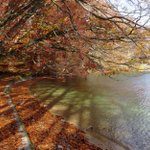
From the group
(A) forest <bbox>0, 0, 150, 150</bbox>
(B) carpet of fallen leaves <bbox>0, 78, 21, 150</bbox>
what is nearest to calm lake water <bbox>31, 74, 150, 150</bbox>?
(A) forest <bbox>0, 0, 150, 150</bbox>

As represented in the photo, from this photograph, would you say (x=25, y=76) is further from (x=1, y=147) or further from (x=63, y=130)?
(x=1, y=147)

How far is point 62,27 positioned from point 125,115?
→ 7.49 m

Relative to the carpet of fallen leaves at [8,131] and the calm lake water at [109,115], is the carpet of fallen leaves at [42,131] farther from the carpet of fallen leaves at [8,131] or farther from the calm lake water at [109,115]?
the calm lake water at [109,115]

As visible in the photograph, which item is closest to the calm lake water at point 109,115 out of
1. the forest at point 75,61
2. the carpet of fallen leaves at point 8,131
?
the forest at point 75,61

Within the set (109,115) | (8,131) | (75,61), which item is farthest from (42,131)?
(109,115)

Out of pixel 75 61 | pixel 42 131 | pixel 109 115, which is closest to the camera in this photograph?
pixel 42 131

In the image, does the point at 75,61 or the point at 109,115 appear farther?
the point at 109,115

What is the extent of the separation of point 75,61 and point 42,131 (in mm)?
4109

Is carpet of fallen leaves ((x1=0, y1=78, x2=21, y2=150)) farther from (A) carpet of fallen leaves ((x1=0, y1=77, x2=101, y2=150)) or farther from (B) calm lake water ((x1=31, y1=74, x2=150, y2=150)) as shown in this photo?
(B) calm lake water ((x1=31, y1=74, x2=150, y2=150))

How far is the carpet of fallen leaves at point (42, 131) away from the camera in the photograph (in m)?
8.70

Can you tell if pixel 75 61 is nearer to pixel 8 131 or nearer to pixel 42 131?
pixel 42 131

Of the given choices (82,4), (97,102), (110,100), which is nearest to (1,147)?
(82,4)

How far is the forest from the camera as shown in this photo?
6.66 m

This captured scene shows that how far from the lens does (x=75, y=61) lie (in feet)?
44.1
